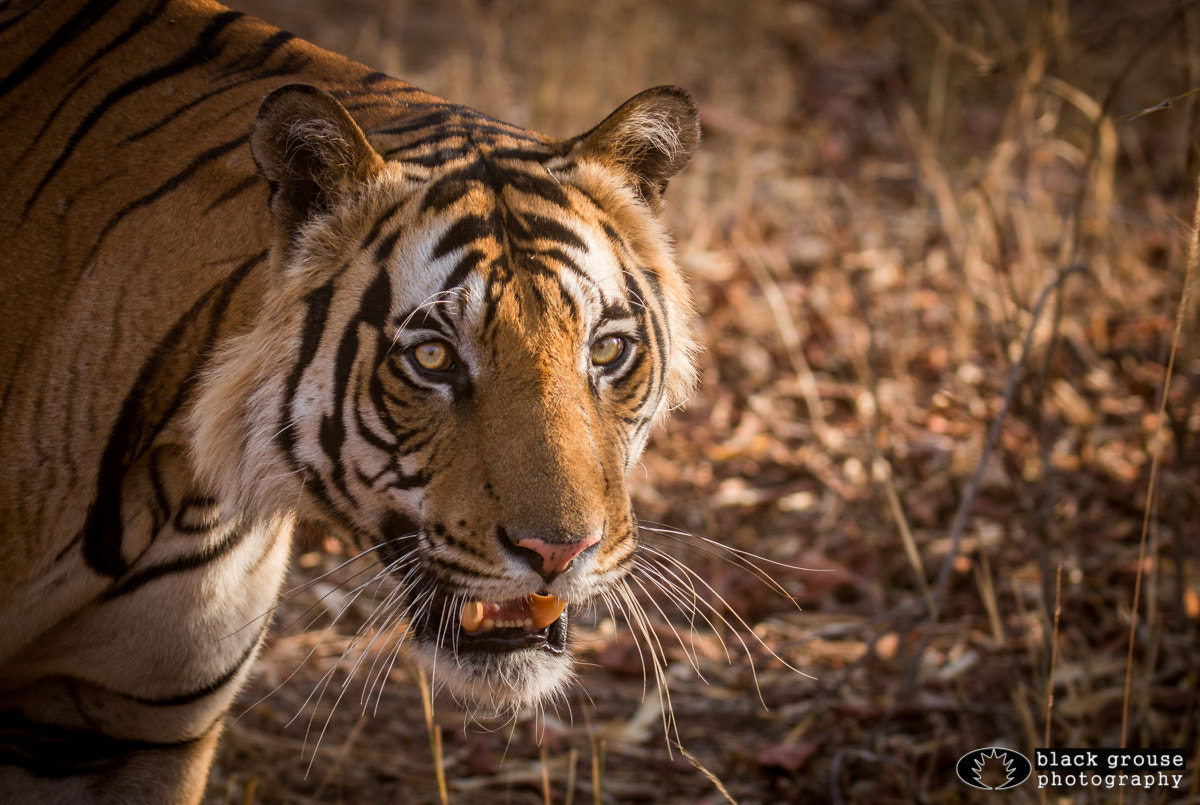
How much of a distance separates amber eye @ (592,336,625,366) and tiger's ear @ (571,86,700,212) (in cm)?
42

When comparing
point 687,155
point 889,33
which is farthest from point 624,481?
point 889,33

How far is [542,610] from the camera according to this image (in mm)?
1895

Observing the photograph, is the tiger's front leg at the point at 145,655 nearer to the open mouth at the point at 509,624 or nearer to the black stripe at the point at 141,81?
the open mouth at the point at 509,624

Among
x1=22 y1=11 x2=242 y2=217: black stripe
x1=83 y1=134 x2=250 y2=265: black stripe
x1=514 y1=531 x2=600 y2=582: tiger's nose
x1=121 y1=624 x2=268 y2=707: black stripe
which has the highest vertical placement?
x1=22 y1=11 x2=242 y2=217: black stripe

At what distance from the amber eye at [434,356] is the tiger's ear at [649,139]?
0.55 metres

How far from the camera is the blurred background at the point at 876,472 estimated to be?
109 inches

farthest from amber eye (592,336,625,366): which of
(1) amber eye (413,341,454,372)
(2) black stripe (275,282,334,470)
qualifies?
(2) black stripe (275,282,334,470)

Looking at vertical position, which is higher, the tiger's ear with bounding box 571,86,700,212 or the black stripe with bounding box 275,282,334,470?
the tiger's ear with bounding box 571,86,700,212

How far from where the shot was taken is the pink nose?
5.37ft

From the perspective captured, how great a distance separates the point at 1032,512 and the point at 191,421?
7.30 feet

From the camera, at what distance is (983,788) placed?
241 centimetres

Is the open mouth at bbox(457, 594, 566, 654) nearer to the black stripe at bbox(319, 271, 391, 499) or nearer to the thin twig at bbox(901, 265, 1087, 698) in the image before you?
the black stripe at bbox(319, 271, 391, 499)

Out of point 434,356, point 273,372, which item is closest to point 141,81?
point 273,372

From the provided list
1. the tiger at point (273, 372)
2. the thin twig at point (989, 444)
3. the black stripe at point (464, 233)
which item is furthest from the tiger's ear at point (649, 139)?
the thin twig at point (989, 444)
